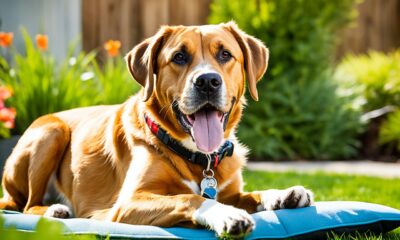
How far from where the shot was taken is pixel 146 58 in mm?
4262

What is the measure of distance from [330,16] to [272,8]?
3.28ft

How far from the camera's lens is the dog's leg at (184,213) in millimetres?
3133

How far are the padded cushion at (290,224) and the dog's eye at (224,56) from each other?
3.53ft

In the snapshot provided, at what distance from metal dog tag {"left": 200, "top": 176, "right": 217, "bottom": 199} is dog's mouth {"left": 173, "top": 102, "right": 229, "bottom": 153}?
0.71 feet

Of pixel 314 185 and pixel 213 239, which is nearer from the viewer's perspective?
pixel 213 239

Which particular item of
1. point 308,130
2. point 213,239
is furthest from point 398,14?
point 213,239

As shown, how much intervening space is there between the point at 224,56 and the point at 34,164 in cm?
163

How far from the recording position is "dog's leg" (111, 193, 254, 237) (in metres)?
3.13

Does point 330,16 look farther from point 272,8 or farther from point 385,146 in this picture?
point 385,146

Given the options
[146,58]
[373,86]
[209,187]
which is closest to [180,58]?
[146,58]

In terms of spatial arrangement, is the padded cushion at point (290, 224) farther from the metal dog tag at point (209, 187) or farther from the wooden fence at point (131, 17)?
the wooden fence at point (131, 17)

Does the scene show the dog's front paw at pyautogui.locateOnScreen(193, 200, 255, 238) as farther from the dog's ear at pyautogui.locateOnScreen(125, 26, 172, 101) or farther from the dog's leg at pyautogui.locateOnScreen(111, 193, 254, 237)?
the dog's ear at pyautogui.locateOnScreen(125, 26, 172, 101)

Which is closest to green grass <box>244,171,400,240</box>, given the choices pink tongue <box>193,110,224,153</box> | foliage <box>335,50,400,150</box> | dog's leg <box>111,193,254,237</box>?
pink tongue <box>193,110,224,153</box>

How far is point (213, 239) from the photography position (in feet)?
10.7
